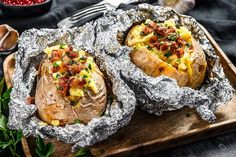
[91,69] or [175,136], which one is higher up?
[91,69]

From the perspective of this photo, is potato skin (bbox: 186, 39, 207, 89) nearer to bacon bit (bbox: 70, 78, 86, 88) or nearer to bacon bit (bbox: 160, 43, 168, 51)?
bacon bit (bbox: 160, 43, 168, 51)

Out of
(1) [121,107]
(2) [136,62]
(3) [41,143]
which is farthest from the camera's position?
(2) [136,62]

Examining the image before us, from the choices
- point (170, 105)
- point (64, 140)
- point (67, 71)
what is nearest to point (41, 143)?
point (64, 140)

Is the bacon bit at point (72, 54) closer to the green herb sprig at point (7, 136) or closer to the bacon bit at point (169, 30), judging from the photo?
the green herb sprig at point (7, 136)

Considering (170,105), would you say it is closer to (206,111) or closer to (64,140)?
(206,111)

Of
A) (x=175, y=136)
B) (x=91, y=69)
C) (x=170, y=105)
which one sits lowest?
(x=175, y=136)

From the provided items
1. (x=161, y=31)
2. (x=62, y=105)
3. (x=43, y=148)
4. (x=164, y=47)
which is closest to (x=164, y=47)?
(x=164, y=47)

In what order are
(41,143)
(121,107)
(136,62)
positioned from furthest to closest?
(136,62)
(121,107)
(41,143)
